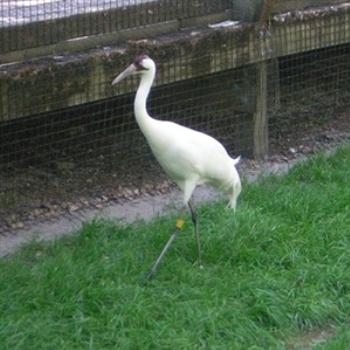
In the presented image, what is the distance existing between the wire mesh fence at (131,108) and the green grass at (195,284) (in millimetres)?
788

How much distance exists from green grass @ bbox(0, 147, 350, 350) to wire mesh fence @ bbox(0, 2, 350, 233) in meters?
0.79

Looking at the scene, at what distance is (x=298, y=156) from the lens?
823cm

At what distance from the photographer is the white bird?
226 inches

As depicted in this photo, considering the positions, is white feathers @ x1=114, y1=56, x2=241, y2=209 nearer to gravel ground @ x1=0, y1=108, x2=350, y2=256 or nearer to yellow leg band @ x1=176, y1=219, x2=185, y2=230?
yellow leg band @ x1=176, y1=219, x2=185, y2=230

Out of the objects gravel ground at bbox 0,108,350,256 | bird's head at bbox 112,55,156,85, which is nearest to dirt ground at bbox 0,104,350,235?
gravel ground at bbox 0,108,350,256

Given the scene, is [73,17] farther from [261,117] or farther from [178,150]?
[261,117]

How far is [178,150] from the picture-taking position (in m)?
5.75

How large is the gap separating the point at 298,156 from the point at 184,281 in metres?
2.75

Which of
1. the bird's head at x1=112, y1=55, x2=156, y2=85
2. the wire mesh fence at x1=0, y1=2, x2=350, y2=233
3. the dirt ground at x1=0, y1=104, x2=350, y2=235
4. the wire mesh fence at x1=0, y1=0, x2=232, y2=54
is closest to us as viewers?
the bird's head at x1=112, y1=55, x2=156, y2=85

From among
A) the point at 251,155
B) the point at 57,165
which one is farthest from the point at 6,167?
the point at 251,155

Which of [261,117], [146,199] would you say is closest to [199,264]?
[146,199]

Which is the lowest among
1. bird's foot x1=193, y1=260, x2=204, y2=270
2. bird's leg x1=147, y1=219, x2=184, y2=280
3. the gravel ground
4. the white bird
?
the gravel ground

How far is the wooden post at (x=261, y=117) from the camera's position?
7891 millimetres

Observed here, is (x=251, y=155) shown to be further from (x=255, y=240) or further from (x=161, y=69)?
(x=255, y=240)
